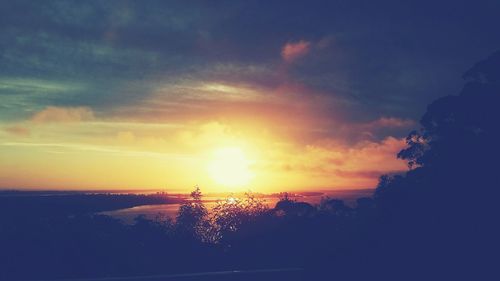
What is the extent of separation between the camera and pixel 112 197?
→ 105062 millimetres

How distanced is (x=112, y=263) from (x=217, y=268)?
449cm

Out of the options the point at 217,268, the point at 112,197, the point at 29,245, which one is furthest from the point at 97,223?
the point at 112,197

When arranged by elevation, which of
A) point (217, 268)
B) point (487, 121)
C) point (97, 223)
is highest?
point (487, 121)

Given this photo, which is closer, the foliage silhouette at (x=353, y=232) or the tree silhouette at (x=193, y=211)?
the foliage silhouette at (x=353, y=232)

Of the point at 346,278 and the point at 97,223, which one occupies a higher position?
the point at 97,223

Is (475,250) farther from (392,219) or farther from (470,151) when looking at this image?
(470,151)

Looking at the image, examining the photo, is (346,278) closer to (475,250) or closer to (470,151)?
(475,250)

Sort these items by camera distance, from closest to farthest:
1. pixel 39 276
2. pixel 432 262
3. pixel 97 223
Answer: pixel 432 262
pixel 39 276
pixel 97 223

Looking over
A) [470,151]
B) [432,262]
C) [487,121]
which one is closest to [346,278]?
[432,262]

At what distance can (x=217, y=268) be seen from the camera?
1984 centimetres

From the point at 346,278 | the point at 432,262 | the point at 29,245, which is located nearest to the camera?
the point at 432,262

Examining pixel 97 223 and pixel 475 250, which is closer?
pixel 475 250

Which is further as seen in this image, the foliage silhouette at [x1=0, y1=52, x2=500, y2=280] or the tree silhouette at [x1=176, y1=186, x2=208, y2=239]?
the tree silhouette at [x1=176, y1=186, x2=208, y2=239]

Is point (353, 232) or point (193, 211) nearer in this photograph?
point (353, 232)
